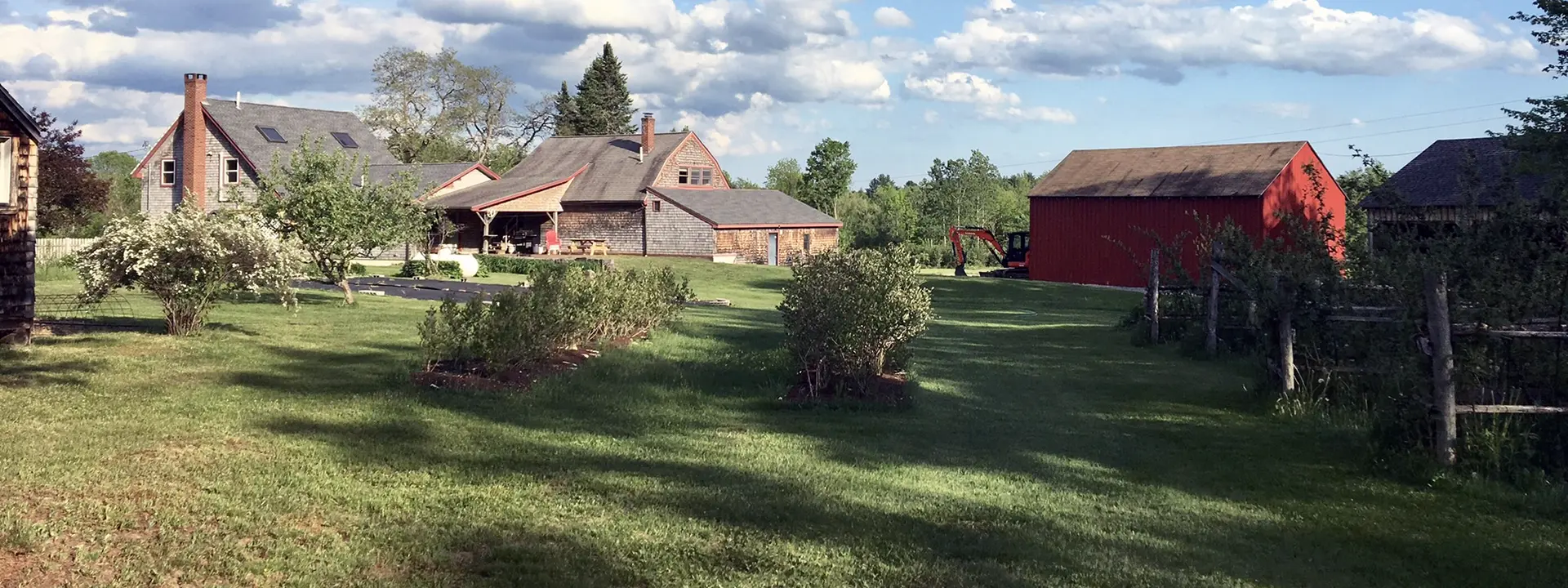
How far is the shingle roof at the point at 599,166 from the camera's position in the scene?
58844mm

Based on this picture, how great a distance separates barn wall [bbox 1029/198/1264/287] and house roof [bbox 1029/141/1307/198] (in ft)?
0.96

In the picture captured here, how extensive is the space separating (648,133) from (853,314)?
52.2 m

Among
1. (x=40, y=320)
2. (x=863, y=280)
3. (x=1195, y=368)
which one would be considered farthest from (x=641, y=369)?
(x=40, y=320)

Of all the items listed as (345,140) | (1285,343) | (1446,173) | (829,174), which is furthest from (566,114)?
(1285,343)

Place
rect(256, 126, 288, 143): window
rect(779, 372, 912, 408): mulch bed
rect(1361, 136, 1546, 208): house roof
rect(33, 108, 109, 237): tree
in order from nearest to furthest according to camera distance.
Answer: rect(779, 372, 912, 408): mulch bed, rect(1361, 136, 1546, 208): house roof, rect(33, 108, 109, 237): tree, rect(256, 126, 288, 143): window

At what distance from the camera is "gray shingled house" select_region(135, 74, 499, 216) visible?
176 ft

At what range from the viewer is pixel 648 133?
63.2 metres

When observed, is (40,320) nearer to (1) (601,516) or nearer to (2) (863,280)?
(2) (863,280)

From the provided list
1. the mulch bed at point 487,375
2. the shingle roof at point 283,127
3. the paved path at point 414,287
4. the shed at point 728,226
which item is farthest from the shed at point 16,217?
the shed at point 728,226

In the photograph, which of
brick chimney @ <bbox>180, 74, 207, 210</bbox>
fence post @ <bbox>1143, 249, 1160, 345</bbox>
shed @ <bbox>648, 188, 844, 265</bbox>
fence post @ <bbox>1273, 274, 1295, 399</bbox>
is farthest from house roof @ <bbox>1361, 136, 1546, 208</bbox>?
brick chimney @ <bbox>180, 74, 207, 210</bbox>

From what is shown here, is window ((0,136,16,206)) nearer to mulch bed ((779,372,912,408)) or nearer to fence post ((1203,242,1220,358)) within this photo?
mulch bed ((779,372,912,408))

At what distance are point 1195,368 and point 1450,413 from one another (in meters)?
7.65

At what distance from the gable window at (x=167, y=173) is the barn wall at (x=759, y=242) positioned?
2532 cm

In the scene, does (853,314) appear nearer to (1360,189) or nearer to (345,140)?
(1360,189)
